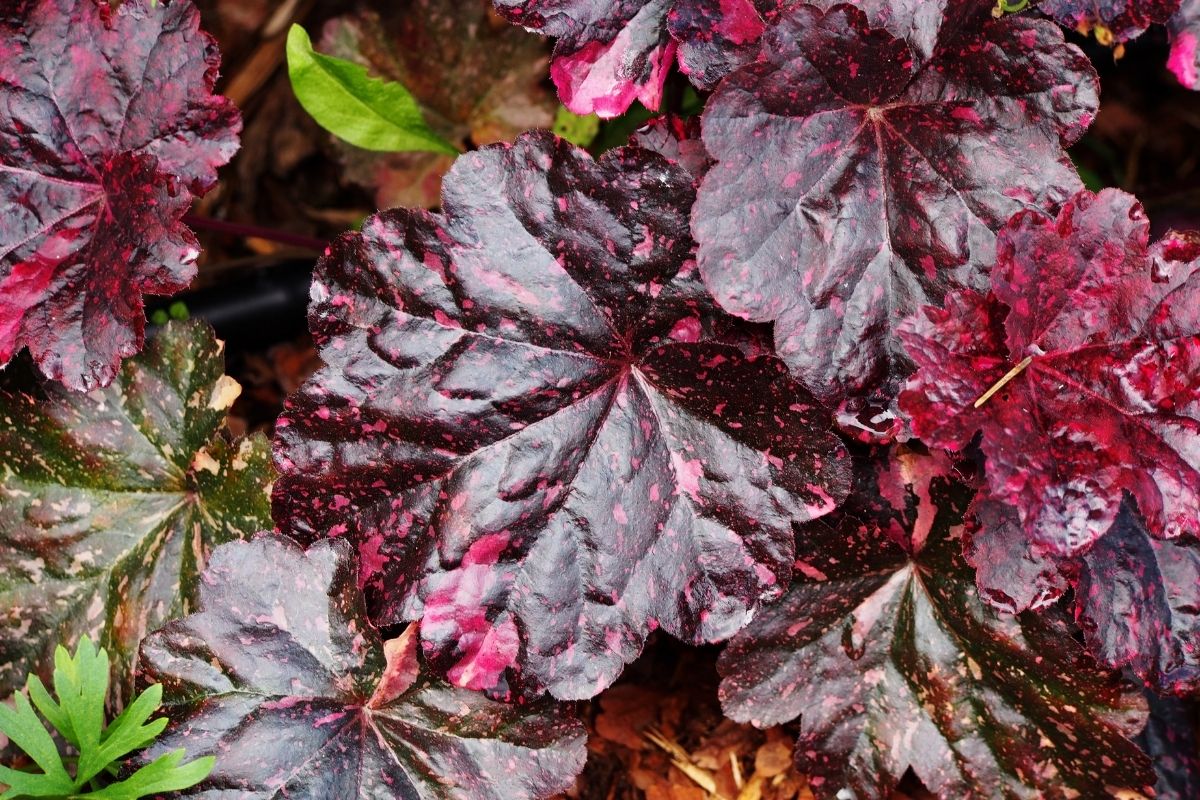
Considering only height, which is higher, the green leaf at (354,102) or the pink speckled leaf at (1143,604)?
the green leaf at (354,102)

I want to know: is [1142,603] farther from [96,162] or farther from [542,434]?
[96,162]

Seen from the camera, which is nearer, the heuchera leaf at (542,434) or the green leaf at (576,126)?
the heuchera leaf at (542,434)

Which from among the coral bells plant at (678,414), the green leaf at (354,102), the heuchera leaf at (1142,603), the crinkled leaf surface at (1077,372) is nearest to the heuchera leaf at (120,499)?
the coral bells plant at (678,414)

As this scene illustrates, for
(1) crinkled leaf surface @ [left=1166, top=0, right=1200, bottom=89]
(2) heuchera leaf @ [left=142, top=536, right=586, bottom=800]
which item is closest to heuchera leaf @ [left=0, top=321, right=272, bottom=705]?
(2) heuchera leaf @ [left=142, top=536, right=586, bottom=800]

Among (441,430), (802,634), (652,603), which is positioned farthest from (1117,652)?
(441,430)

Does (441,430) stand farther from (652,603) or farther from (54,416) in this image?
(54,416)

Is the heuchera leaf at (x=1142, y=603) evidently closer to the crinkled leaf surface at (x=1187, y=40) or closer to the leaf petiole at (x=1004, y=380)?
the leaf petiole at (x=1004, y=380)

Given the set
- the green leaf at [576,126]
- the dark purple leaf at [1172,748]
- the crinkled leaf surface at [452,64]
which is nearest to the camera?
the dark purple leaf at [1172,748]
